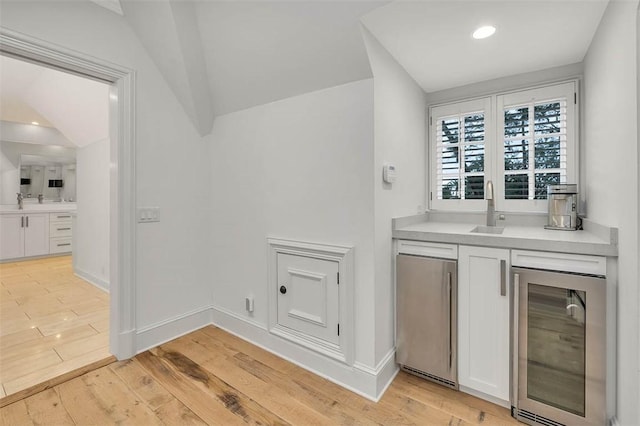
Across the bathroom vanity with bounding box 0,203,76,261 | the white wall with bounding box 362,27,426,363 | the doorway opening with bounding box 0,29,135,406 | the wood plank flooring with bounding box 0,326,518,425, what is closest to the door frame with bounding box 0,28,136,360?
the doorway opening with bounding box 0,29,135,406

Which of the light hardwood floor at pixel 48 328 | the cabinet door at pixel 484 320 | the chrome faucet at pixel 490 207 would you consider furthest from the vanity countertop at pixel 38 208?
the chrome faucet at pixel 490 207

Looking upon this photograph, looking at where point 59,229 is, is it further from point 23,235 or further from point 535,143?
point 535,143

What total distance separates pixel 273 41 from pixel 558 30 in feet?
5.74

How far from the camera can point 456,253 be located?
1.88 m

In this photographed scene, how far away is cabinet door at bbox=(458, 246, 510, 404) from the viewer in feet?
5.68

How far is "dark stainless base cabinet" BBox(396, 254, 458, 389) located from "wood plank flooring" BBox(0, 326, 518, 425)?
139mm

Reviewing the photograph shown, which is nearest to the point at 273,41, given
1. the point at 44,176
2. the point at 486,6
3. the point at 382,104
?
the point at 382,104

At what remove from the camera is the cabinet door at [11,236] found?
5301 millimetres

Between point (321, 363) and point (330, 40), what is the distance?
2.13m

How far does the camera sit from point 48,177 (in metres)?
6.27

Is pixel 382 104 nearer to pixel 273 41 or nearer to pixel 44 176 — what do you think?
pixel 273 41

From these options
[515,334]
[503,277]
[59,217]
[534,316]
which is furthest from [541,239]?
[59,217]

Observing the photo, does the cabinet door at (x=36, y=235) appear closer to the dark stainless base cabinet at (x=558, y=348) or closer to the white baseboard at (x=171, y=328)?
the white baseboard at (x=171, y=328)

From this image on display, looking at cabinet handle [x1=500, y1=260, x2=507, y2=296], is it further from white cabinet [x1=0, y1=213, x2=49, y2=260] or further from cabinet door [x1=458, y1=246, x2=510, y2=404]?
white cabinet [x1=0, y1=213, x2=49, y2=260]
